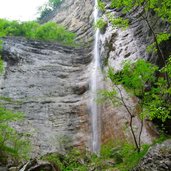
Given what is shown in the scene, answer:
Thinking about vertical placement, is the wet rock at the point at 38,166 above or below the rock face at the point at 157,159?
above

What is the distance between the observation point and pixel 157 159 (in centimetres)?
897

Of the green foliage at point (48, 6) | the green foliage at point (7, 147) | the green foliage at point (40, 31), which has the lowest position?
the green foliage at point (7, 147)

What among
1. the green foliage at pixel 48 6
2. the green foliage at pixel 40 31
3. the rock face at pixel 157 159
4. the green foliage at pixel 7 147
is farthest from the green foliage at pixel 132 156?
the green foliage at pixel 48 6

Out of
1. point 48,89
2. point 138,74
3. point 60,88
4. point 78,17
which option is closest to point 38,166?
point 138,74

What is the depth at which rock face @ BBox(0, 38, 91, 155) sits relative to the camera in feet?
57.4

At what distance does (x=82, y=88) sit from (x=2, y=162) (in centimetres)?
850

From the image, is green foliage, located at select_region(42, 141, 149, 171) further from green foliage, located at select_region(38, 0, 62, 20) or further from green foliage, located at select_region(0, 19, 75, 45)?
green foliage, located at select_region(38, 0, 62, 20)

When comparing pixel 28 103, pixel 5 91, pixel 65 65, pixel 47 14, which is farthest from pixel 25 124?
pixel 47 14

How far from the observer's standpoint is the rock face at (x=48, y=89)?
17.5 meters

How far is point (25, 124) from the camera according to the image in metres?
17.7

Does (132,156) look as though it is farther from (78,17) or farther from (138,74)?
(78,17)

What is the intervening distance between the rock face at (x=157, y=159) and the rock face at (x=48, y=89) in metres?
7.97

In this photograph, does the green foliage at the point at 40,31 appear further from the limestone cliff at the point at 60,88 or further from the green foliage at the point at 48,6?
the green foliage at the point at 48,6

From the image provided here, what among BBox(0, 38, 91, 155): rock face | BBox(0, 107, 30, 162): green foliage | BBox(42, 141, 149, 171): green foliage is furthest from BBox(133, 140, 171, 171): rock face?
BBox(0, 38, 91, 155): rock face
